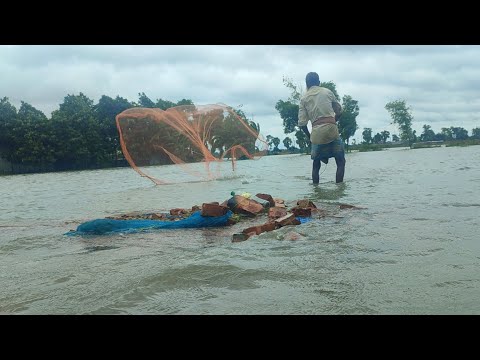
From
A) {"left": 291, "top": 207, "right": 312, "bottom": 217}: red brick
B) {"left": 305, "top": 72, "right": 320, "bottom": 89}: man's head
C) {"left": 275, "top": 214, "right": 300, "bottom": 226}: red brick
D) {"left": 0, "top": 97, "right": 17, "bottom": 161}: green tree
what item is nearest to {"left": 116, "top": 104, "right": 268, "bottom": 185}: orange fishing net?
{"left": 305, "top": 72, "right": 320, "bottom": 89}: man's head

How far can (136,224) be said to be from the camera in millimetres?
5051

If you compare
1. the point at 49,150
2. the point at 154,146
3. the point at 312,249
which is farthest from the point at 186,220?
the point at 49,150

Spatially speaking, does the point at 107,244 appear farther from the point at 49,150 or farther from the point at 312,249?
the point at 49,150

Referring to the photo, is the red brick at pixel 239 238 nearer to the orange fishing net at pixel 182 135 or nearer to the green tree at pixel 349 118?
the orange fishing net at pixel 182 135

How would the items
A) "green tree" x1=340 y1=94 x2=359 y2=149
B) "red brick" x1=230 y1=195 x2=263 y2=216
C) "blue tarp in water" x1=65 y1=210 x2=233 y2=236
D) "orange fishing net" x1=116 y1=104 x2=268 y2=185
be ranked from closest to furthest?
"blue tarp in water" x1=65 y1=210 x2=233 y2=236 → "red brick" x1=230 y1=195 x2=263 y2=216 → "orange fishing net" x1=116 y1=104 x2=268 y2=185 → "green tree" x1=340 y1=94 x2=359 y2=149

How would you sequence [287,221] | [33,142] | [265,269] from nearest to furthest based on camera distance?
[265,269]
[287,221]
[33,142]

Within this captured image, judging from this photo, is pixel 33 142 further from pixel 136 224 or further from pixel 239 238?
pixel 239 238

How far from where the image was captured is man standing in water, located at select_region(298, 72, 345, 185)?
356 inches

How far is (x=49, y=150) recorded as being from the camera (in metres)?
48.1

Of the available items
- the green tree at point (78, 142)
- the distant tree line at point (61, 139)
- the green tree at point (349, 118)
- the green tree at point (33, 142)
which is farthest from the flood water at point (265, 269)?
the green tree at point (349, 118)

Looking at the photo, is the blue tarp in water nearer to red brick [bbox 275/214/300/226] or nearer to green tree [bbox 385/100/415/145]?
red brick [bbox 275/214/300/226]

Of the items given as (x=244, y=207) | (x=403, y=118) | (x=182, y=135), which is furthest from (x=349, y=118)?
(x=244, y=207)

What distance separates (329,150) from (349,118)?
6285cm
